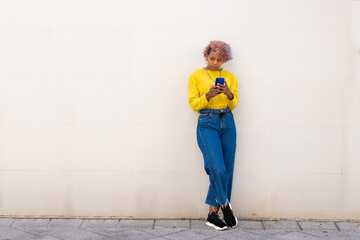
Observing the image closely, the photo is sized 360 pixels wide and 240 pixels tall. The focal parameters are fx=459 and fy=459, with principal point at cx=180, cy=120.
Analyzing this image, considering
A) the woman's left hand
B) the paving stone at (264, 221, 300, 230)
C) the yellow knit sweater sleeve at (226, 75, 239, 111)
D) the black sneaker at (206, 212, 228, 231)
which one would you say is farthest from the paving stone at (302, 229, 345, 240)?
the woman's left hand

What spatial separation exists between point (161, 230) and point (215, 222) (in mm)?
531

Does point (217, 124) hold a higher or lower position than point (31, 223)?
higher

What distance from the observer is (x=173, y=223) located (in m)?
4.66

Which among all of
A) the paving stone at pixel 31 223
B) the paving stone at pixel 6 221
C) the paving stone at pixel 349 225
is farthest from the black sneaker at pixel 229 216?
the paving stone at pixel 6 221

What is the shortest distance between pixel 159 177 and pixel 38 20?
2020 mm

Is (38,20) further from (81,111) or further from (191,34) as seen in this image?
(191,34)

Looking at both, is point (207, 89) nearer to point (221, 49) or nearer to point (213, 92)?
point (213, 92)

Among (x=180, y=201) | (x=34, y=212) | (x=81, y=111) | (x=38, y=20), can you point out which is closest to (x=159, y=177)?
(x=180, y=201)

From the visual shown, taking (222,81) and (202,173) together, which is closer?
(222,81)

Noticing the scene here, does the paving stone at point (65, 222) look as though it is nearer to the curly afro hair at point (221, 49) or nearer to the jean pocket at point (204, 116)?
the jean pocket at point (204, 116)

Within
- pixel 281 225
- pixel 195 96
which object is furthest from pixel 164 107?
pixel 281 225

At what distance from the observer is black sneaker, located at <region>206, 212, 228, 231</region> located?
443cm

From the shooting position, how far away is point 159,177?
15.7ft

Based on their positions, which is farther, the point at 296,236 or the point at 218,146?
the point at 218,146
